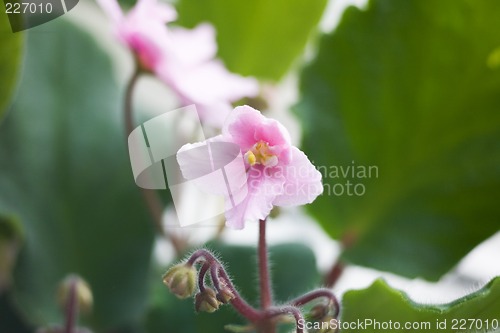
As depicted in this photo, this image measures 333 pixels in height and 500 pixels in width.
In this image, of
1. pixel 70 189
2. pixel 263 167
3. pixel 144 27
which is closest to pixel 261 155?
pixel 263 167

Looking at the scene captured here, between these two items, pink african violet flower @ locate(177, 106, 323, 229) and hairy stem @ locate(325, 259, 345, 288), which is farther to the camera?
hairy stem @ locate(325, 259, 345, 288)

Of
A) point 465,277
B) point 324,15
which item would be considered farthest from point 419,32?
point 465,277

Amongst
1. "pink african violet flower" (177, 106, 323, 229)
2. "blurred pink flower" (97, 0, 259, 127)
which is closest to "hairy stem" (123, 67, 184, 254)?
"blurred pink flower" (97, 0, 259, 127)

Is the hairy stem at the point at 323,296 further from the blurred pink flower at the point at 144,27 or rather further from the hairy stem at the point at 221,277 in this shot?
the blurred pink flower at the point at 144,27

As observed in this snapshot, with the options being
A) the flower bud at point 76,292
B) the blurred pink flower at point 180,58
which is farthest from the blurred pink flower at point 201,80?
the flower bud at point 76,292

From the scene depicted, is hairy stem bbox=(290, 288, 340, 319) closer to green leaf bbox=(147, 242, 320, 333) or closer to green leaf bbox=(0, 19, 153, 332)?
green leaf bbox=(147, 242, 320, 333)

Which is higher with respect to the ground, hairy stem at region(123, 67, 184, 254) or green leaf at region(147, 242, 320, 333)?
hairy stem at region(123, 67, 184, 254)

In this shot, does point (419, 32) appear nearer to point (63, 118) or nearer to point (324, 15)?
point (324, 15)
